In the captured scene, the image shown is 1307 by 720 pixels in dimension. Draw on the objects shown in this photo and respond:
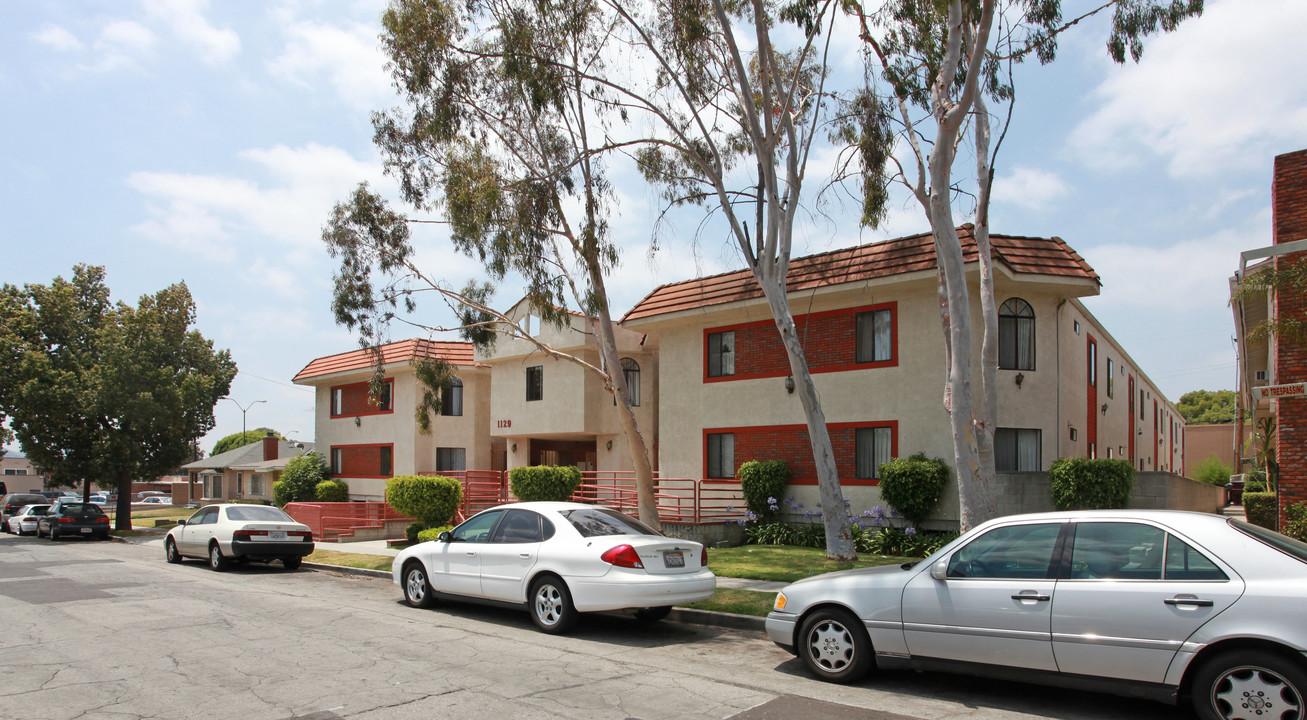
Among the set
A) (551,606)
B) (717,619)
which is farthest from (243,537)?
(717,619)

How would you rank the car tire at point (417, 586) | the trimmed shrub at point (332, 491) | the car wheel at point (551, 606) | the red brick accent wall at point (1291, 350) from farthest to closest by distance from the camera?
the trimmed shrub at point (332, 491) → the red brick accent wall at point (1291, 350) → the car tire at point (417, 586) → the car wheel at point (551, 606)

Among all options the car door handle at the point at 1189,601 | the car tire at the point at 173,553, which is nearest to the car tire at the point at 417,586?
the car door handle at the point at 1189,601

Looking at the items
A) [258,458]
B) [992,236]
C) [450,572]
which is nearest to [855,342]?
[992,236]

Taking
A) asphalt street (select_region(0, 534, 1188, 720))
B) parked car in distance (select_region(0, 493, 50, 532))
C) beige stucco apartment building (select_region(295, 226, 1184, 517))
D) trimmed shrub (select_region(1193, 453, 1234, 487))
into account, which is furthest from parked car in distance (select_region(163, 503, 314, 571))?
trimmed shrub (select_region(1193, 453, 1234, 487))

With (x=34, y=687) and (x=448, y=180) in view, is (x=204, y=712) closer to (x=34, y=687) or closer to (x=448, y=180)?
(x=34, y=687)

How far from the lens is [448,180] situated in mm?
18562

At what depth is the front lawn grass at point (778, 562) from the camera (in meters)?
13.7

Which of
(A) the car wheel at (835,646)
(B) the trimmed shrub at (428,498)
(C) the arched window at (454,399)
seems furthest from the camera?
(C) the arched window at (454,399)

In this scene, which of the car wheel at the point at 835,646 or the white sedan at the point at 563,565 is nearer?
the car wheel at the point at 835,646

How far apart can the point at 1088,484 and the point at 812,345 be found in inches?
267

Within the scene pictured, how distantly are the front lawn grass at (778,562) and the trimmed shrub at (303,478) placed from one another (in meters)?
23.3

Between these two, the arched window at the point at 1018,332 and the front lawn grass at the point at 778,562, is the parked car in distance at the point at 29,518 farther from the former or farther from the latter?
the arched window at the point at 1018,332

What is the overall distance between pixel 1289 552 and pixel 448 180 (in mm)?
16390

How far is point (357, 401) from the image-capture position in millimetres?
35938
